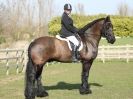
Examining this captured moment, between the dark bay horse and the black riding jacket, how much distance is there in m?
0.31

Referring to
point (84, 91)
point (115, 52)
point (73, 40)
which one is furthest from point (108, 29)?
point (115, 52)

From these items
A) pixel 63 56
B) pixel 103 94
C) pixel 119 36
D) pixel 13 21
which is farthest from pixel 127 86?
pixel 13 21

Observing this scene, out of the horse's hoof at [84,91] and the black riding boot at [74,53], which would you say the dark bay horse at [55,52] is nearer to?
the horse's hoof at [84,91]

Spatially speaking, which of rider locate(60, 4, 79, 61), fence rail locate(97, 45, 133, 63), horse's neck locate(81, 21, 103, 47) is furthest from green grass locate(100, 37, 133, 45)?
rider locate(60, 4, 79, 61)

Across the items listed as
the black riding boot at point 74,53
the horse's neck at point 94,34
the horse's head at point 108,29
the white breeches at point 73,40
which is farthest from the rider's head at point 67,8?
the horse's head at point 108,29

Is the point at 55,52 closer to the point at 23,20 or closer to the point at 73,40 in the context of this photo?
the point at 73,40

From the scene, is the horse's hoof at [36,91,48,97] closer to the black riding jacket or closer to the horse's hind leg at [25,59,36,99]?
the horse's hind leg at [25,59,36,99]

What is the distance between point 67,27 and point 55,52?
0.84 meters

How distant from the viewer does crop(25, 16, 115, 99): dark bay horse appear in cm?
1048

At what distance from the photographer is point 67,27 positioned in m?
11.0

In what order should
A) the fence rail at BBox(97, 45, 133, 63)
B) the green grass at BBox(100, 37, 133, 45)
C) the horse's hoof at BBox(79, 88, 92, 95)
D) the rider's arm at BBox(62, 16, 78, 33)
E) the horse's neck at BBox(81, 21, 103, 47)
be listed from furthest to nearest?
the green grass at BBox(100, 37, 133, 45)
the fence rail at BBox(97, 45, 133, 63)
the horse's neck at BBox(81, 21, 103, 47)
the horse's hoof at BBox(79, 88, 92, 95)
the rider's arm at BBox(62, 16, 78, 33)

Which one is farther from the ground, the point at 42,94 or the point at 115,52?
the point at 42,94

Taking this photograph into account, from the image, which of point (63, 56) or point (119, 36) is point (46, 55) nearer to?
point (63, 56)

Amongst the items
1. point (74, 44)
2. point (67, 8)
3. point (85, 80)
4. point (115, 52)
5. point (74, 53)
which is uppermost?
point (67, 8)
